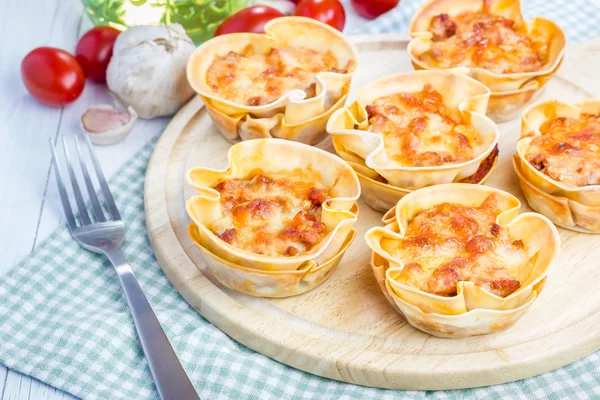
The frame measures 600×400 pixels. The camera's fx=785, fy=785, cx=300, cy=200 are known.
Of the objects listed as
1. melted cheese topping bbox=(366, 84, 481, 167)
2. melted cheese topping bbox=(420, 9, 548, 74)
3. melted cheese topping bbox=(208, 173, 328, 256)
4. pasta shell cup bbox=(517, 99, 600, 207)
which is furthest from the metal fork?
melted cheese topping bbox=(420, 9, 548, 74)

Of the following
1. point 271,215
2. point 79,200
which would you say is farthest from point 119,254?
point 271,215

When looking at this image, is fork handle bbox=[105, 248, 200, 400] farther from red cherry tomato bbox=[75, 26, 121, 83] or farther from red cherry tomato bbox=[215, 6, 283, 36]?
red cherry tomato bbox=[215, 6, 283, 36]

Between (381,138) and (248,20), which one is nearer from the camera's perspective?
(381,138)

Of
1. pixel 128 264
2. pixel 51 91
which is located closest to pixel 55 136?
pixel 51 91

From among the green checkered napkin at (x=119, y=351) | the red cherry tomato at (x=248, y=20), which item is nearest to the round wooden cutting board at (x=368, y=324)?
the green checkered napkin at (x=119, y=351)

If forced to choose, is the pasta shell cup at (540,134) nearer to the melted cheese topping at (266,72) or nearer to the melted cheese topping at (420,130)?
the melted cheese topping at (420,130)

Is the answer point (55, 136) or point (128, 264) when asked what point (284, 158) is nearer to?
point (128, 264)

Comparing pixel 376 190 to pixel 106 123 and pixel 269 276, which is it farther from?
pixel 106 123
